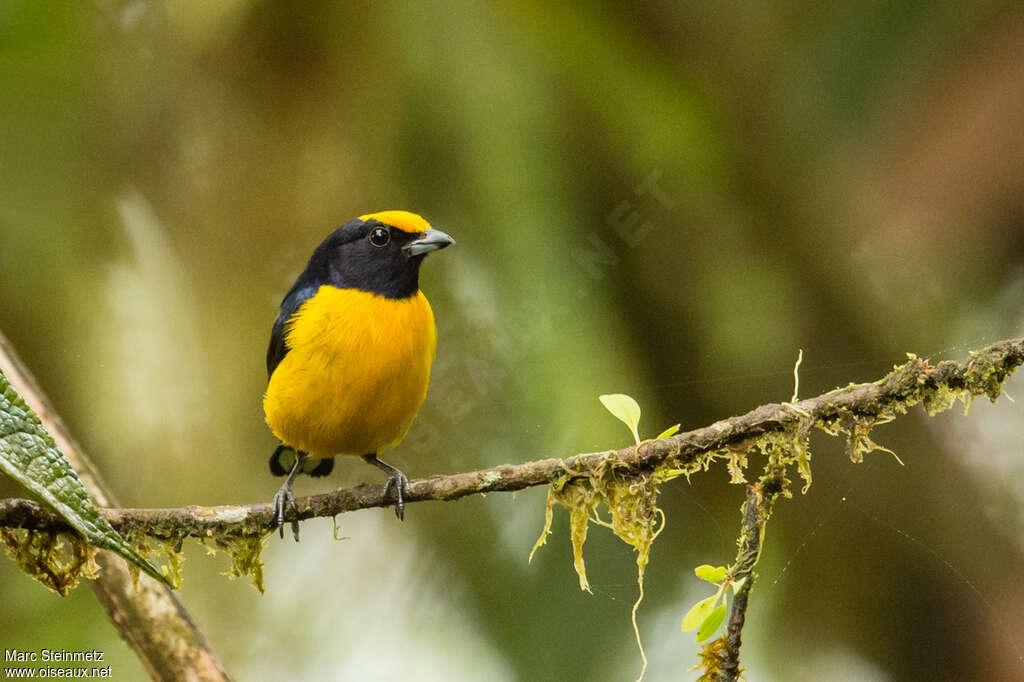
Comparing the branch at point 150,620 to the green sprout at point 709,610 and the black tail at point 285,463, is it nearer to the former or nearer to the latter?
the black tail at point 285,463

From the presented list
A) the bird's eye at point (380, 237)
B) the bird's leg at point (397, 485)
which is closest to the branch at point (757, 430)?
the bird's leg at point (397, 485)

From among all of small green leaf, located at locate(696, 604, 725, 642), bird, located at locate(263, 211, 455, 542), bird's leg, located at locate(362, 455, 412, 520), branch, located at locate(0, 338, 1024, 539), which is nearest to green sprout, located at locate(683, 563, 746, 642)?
small green leaf, located at locate(696, 604, 725, 642)

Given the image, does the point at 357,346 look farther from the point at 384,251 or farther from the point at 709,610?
the point at 709,610

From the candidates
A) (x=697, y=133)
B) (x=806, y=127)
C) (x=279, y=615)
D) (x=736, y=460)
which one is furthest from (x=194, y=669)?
(x=806, y=127)

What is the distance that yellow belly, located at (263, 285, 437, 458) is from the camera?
1582 mm

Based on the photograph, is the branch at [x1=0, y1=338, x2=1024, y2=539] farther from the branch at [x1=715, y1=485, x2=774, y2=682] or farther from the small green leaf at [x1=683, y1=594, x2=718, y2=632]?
the small green leaf at [x1=683, y1=594, x2=718, y2=632]

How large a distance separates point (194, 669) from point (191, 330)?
1066 millimetres

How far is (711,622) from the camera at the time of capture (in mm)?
874

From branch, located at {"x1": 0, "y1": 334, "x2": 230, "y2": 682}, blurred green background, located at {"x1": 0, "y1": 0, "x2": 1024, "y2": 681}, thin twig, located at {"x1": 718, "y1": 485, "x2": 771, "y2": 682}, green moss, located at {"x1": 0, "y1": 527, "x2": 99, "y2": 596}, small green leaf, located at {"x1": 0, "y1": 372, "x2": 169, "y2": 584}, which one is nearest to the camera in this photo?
small green leaf, located at {"x1": 0, "y1": 372, "x2": 169, "y2": 584}

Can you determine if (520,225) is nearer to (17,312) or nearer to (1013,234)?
(1013,234)

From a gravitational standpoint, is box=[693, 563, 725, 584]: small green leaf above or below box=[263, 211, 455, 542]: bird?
below

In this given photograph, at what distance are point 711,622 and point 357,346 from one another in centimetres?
90

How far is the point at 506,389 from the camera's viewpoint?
84.3 inches

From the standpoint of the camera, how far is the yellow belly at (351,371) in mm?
1582
